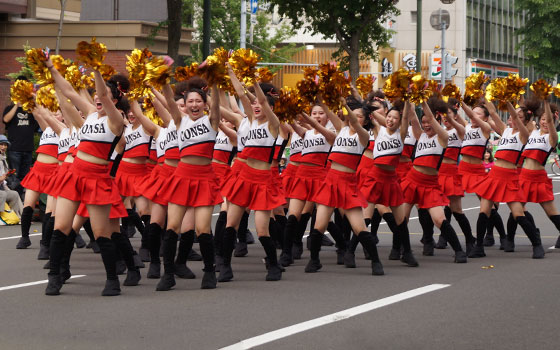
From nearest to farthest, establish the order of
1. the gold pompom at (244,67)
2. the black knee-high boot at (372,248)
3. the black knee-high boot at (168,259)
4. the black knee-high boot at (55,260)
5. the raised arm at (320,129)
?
1. the black knee-high boot at (55,260)
2. the black knee-high boot at (168,259)
3. the gold pompom at (244,67)
4. the black knee-high boot at (372,248)
5. the raised arm at (320,129)

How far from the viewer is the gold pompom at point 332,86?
11.3 m

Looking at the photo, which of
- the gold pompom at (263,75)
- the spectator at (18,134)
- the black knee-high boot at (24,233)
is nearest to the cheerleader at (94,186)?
the gold pompom at (263,75)

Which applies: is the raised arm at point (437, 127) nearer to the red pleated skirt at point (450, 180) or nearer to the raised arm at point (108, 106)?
the red pleated skirt at point (450, 180)

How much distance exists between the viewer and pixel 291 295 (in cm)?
991

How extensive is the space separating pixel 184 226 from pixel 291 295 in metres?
1.23

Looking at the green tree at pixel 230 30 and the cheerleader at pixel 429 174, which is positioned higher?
the green tree at pixel 230 30

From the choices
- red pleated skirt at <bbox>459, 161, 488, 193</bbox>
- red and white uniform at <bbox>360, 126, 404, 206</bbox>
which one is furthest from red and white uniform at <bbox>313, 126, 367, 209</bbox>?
red pleated skirt at <bbox>459, 161, 488, 193</bbox>

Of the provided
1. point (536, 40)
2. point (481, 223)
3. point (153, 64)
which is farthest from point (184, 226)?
point (536, 40)

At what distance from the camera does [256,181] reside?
10930mm

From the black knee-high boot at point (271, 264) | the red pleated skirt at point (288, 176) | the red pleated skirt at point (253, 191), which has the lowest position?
the black knee-high boot at point (271, 264)

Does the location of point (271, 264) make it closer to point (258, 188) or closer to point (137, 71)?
point (258, 188)

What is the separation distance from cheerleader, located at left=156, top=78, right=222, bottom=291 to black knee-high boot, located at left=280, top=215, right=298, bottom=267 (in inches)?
78.8

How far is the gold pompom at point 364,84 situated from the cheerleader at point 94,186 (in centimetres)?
545

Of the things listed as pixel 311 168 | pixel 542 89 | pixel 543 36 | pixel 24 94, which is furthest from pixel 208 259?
pixel 543 36
